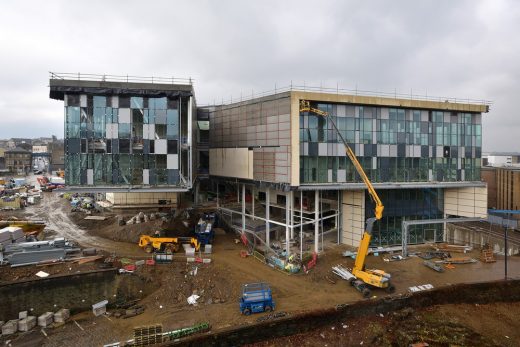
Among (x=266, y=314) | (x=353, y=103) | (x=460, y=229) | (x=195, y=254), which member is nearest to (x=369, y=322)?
(x=266, y=314)

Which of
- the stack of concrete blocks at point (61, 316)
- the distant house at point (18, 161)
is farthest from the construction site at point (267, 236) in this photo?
the distant house at point (18, 161)

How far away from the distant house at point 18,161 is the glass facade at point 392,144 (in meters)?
112

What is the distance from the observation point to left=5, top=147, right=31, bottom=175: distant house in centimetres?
10831

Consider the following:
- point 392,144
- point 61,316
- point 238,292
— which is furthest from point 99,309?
point 392,144

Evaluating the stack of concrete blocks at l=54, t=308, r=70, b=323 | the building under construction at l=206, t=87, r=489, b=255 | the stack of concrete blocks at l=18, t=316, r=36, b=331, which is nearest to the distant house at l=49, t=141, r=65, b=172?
the building under construction at l=206, t=87, r=489, b=255

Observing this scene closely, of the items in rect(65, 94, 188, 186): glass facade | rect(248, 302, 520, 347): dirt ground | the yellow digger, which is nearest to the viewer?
rect(248, 302, 520, 347): dirt ground

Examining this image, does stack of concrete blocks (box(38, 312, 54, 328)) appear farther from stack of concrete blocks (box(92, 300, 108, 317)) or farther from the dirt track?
the dirt track

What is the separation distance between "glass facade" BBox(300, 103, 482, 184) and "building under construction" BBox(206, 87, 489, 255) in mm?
104

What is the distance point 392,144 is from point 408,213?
9281mm

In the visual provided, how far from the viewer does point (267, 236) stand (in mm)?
35875

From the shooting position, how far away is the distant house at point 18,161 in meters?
108

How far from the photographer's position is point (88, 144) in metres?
30.7

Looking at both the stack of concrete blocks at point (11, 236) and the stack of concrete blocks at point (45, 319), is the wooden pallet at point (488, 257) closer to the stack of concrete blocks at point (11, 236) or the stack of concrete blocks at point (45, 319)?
the stack of concrete blocks at point (45, 319)

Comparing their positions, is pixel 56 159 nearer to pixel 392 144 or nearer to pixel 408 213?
pixel 392 144
